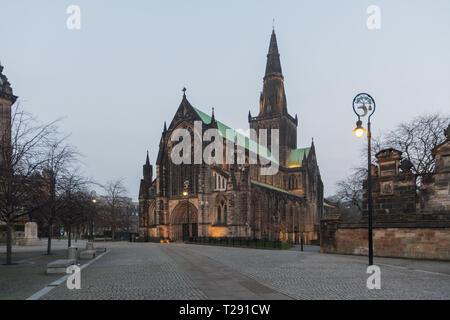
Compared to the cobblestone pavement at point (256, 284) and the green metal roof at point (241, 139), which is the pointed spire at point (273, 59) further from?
the cobblestone pavement at point (256, 284)

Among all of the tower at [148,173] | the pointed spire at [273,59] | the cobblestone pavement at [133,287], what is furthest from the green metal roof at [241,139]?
the cobblestone pavement at [133,287]

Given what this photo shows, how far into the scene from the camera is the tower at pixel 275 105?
7531 cm

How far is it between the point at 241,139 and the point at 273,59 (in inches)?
898

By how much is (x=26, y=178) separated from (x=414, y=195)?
20.5 meters

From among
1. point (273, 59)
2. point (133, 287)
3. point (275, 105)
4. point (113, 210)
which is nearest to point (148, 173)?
point (113, 210)

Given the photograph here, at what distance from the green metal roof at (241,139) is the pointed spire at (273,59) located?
15.0m

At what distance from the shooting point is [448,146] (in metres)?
22.2

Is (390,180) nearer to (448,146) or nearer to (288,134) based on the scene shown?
(448,146)

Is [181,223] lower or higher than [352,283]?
lower

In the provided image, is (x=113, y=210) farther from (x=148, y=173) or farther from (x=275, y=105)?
(x=275, y=105)

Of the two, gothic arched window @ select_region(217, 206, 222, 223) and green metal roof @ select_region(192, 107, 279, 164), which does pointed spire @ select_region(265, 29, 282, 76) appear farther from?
gothic arched window @ select_region(217, 206, 222, 223)

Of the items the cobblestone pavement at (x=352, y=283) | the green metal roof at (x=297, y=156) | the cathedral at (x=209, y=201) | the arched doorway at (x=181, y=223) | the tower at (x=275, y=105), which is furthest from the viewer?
the tower at (x=275, y=105)

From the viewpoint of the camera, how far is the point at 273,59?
75812mm

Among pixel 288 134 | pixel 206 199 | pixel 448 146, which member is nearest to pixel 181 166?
pixel 206 199
